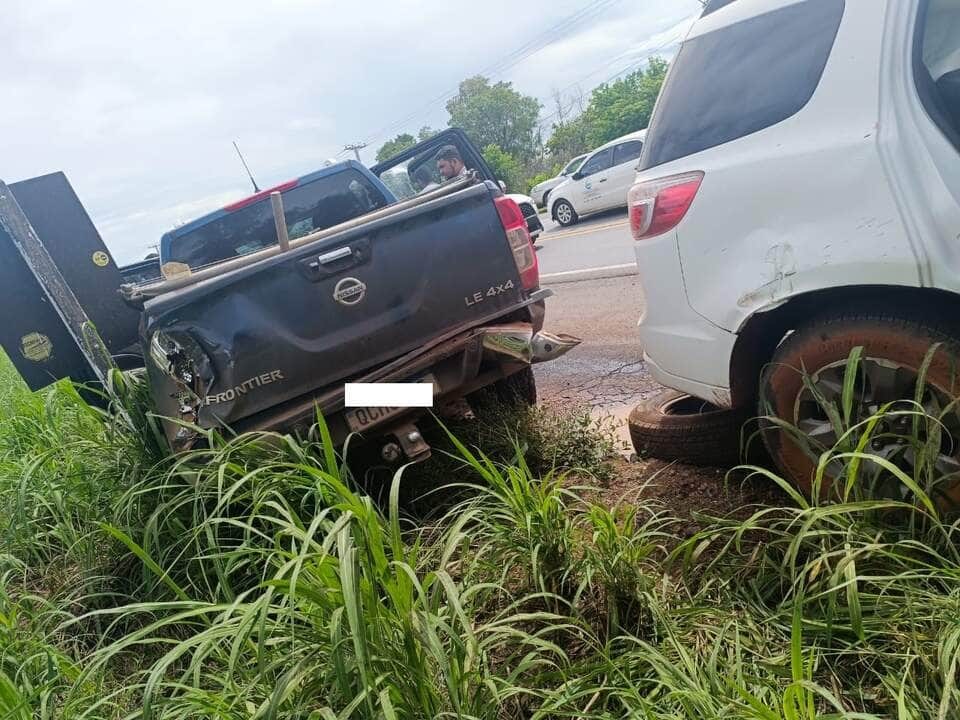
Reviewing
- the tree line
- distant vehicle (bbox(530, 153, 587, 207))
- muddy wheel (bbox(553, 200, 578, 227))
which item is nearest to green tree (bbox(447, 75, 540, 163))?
the tree line

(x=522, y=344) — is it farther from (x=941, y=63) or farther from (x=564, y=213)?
(x=564, y=213)

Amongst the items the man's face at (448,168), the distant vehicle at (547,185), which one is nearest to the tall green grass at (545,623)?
the man's face at (448,168)

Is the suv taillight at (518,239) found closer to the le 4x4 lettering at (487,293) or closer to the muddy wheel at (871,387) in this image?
the le 4x4 lettering at (487,293)

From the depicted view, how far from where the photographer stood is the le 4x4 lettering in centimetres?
313

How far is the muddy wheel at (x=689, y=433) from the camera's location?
2680 millimetres

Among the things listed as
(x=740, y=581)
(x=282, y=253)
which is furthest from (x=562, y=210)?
(x=740, y=581)

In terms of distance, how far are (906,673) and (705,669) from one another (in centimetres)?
44

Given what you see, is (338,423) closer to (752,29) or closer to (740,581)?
(740,581)

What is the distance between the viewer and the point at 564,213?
15.7m

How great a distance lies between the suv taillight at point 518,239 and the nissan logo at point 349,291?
829 mm

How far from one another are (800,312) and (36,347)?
4198mm

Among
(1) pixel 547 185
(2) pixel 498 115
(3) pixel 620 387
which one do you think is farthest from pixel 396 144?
(3) pixel 620 387

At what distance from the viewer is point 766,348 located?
2346mm

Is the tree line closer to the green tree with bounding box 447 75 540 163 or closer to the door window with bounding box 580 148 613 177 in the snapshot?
the green tree with bounding box 447 75 540 163
